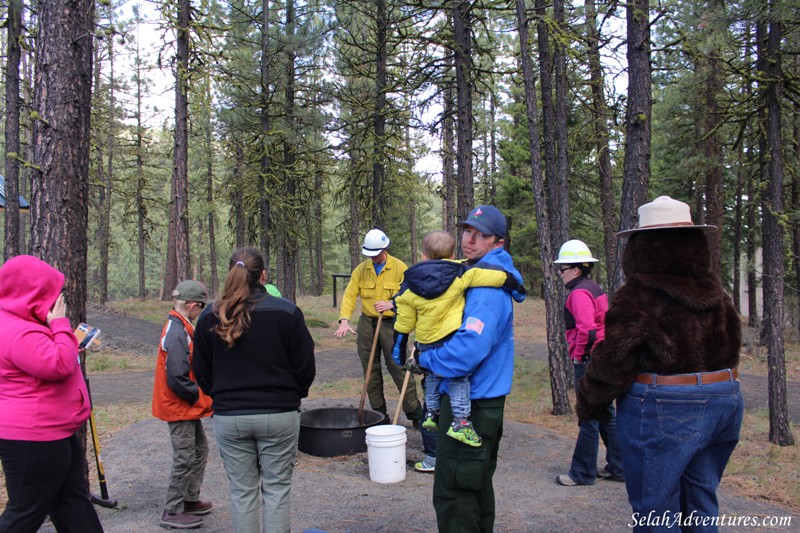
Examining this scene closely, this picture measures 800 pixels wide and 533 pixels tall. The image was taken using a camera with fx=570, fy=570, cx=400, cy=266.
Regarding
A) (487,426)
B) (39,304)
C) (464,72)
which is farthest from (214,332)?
(464,72)

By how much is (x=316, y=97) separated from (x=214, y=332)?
14830mm

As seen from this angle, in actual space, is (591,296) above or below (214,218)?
below

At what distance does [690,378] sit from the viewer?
2.80 meters

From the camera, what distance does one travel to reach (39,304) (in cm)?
324

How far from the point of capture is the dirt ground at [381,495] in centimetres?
434

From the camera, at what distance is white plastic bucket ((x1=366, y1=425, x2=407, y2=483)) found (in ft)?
17.0

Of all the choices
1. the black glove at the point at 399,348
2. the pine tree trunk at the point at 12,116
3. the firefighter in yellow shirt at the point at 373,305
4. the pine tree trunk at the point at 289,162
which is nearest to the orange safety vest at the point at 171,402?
the black glove at the point at 399,348

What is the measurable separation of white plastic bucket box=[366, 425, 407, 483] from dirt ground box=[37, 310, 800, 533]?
0.28 feet

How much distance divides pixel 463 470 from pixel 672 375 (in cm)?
117

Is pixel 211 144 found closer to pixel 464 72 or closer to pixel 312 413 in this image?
pixel 464 72

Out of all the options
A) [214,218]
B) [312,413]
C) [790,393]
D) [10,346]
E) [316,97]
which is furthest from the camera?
[214,218]

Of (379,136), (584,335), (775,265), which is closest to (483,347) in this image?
(584,335)

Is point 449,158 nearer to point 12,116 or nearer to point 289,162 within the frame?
point 289,162

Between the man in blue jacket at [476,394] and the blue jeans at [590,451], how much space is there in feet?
6.91
